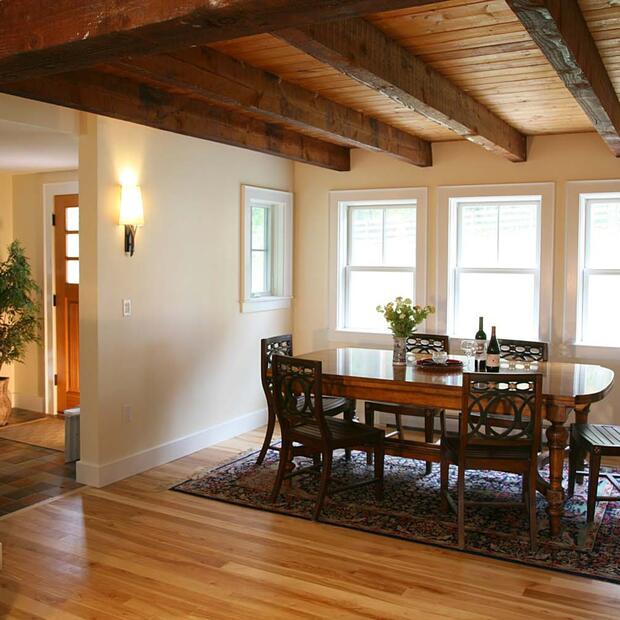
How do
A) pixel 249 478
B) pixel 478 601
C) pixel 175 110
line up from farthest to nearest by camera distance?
pixel 249 478 → pixel 175 110 → pixel 478 601

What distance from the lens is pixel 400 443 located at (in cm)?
452

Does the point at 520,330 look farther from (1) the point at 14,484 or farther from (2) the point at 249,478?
(1) the point at 14,484

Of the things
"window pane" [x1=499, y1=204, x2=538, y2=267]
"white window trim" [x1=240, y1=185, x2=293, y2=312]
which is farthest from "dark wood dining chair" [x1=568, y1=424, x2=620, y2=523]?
"white window trim" [x1=240, y1=185, x2=293, y2=312]

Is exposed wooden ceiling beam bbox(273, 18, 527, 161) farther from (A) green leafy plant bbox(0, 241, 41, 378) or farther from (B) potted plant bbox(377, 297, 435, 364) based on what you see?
(A) green leafy plant bbox(0, 241, 41, 378)

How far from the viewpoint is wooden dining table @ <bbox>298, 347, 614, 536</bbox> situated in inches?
152

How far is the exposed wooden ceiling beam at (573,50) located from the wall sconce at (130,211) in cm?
272

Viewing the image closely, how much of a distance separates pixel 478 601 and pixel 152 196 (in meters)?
3.29

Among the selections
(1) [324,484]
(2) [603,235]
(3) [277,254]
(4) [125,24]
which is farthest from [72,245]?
(4) [125,24]

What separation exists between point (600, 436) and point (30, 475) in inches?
144

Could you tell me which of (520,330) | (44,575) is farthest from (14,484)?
(520,330)

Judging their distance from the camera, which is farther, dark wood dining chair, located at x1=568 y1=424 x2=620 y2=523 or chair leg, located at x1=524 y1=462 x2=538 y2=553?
dark wood dining chair, located at x1=568 y1=424 x2=620 y2=523

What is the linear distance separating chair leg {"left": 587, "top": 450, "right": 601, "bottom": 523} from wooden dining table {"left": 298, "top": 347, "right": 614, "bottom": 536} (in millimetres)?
174

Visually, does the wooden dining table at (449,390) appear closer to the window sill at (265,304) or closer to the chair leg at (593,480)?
the chair leg at (593,480)

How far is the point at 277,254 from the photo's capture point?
661 centimetres
